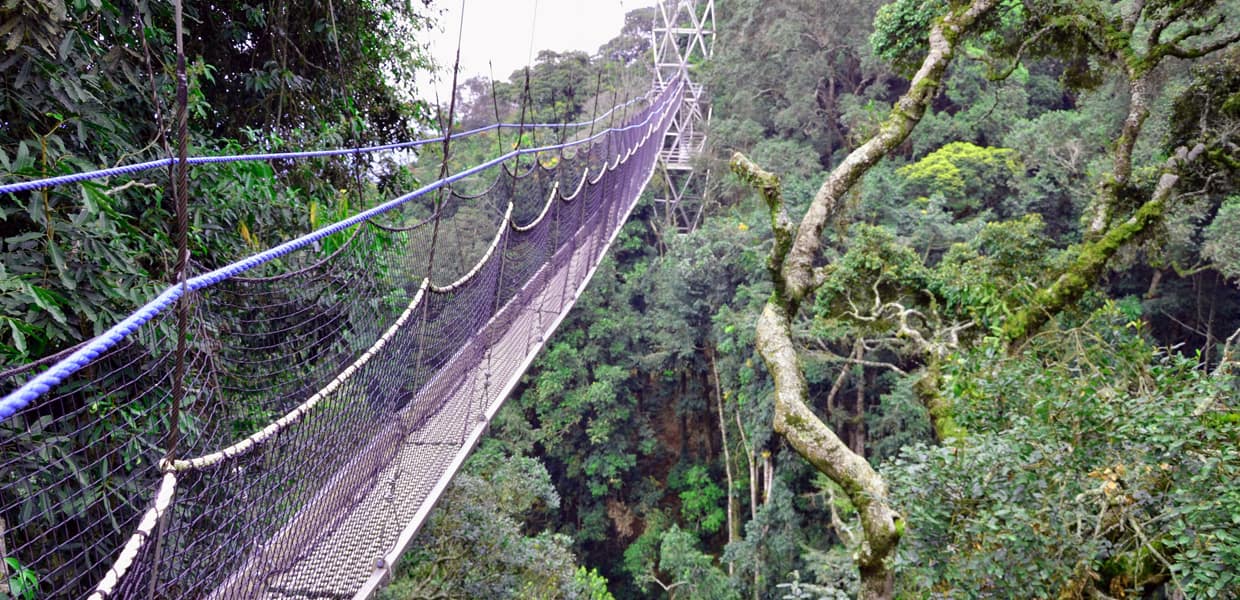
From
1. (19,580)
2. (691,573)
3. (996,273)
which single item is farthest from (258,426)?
(691,573)

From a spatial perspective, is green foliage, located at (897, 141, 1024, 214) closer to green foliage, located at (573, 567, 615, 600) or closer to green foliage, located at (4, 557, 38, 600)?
green foliage, located at (573, 567, 615, 600)

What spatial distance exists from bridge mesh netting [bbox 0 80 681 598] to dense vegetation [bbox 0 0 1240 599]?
164 millimetres

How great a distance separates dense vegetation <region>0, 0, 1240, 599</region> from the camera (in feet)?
4.75

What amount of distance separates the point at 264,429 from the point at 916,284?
295 centimetres

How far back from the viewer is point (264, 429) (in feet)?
4.12

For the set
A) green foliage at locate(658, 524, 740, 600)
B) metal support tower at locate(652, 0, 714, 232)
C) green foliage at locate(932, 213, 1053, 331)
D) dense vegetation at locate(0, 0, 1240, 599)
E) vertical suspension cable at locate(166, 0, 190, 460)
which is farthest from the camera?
metal support tower at locate(652, 0, 714, 232)

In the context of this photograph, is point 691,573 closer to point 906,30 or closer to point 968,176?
point 968,176

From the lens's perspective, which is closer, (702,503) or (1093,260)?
(1093,260)

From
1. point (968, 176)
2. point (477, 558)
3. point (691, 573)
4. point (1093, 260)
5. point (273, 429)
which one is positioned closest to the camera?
point (273, 429)

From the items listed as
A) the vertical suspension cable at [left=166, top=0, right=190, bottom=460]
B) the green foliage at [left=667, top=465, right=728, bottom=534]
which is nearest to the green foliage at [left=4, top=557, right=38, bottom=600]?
the vertical suspension cable at [left=166, top=0, right=190, bottom=460]

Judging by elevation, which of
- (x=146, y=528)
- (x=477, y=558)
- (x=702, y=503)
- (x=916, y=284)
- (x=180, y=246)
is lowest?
(x=702, y=503)

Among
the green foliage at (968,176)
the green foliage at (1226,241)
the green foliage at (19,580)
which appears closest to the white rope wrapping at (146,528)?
the green foliage at (19,580)

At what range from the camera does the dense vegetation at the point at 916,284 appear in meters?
1.45

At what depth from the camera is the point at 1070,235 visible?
7.54 metres
